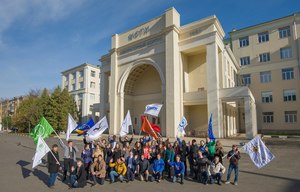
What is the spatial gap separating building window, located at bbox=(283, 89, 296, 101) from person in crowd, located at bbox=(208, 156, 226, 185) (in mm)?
33050

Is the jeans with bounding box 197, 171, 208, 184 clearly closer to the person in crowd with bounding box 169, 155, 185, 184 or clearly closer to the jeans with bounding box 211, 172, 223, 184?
the jeans with bounding box 211, 172, 223, 184

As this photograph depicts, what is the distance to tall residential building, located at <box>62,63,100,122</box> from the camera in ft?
193

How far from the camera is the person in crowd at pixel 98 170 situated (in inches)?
345

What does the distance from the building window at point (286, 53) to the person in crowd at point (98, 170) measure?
38081mm

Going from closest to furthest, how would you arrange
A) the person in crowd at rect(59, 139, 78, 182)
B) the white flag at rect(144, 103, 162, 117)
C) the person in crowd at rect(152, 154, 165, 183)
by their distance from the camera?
1. the person in crowd at rect(152, 154, 165, 183)
2. the person in crowd at rect(59, 139, 78, 182)
3. the white flag at rect(144, 103, 162, 117)

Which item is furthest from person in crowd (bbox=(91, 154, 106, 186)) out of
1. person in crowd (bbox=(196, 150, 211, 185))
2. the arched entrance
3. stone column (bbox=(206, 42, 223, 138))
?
A: the arched entrance

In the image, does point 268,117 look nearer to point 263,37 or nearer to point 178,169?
point 263,37

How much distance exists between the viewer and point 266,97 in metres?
37.8

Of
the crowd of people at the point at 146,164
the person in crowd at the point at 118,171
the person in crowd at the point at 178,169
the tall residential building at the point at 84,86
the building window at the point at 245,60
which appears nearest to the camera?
the crowd of people at the point at 146,164

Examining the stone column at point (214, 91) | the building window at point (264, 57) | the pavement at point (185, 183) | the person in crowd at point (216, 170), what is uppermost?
the building window at point (264, 57)

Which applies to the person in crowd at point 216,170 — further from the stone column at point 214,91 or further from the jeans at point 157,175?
the stone column at point 214,91

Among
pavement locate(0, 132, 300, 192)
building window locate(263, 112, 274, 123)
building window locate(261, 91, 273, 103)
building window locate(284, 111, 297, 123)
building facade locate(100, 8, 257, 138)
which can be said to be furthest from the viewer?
building window locate(261, 91, 273, 103)

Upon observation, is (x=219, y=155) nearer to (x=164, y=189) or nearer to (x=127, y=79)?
(x=164, y=189)

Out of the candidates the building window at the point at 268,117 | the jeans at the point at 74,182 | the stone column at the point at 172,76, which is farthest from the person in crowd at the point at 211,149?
the building window at the point at 268,117
